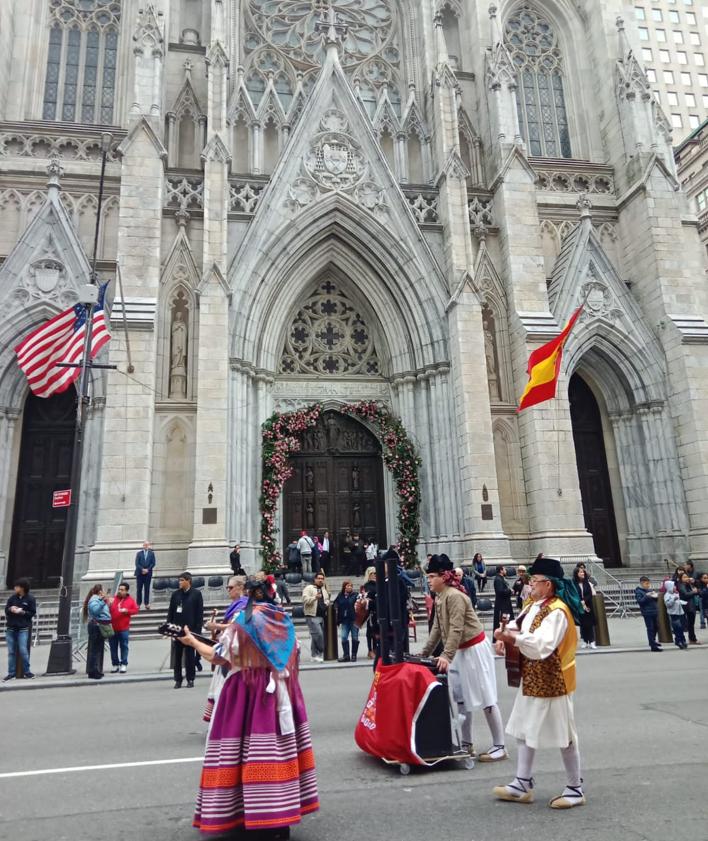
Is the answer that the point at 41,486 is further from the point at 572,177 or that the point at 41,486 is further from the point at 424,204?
the point at 572,177

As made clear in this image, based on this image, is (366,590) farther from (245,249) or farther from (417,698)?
(245,249)

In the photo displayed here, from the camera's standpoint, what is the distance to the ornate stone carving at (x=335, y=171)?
2095cm

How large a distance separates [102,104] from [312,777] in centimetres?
2479

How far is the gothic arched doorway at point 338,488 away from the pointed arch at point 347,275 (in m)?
2.61

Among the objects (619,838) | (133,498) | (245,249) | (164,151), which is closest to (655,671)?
(619,838)

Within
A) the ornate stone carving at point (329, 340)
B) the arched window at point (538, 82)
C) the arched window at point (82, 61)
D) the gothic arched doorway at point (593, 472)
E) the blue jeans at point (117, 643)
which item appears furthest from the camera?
the arched window at point (538, 82)

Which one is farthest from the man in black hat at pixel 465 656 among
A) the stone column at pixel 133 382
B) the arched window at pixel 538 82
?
the arched window at pixel 538 82

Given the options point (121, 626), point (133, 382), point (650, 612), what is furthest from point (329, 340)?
point (650, 612)

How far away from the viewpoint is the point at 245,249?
1991 centimetres

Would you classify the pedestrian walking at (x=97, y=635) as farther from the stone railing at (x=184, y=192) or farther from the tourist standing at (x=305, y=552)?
the stone railing at (x=184, y=192)

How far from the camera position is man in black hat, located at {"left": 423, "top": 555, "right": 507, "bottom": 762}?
18.0ft

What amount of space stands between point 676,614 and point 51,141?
22393 mm

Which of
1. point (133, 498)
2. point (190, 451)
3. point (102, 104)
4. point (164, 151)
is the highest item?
point (102, 104)

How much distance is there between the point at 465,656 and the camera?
570cm
